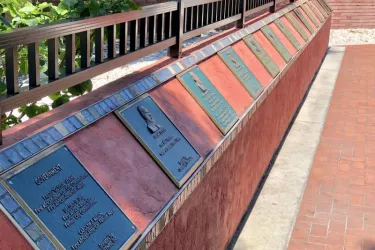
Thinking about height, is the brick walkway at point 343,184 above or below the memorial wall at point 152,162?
below

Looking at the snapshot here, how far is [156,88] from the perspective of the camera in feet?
11.6

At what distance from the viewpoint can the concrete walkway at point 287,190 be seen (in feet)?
14.4

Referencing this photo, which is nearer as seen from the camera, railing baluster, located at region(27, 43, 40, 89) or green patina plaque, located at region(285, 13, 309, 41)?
railing baluster, located at region(27, 43, 40, 89)

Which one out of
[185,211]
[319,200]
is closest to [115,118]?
[185,211]

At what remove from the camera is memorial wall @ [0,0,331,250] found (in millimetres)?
2197

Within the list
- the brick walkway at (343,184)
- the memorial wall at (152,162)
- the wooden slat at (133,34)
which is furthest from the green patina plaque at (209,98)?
the brick walkway at (343,184)

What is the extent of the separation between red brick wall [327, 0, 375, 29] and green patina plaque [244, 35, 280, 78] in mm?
9699

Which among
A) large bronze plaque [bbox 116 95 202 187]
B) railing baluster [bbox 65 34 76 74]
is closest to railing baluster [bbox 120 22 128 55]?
large bronze plaque [bbox 116 95 202 187]

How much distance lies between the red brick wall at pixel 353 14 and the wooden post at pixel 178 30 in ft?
37.8

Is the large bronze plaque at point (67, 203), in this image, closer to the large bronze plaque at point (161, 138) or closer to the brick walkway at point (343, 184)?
the large bronze plaque at point (161, 138)

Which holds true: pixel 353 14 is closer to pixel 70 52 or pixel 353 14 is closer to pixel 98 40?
pixel 98 40

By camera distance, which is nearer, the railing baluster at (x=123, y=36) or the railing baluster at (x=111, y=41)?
the railing baluster at (x=111, y=41)

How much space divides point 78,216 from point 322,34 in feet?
31.0

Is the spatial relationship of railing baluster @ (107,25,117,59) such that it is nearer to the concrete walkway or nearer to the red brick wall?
the concrete walkway
